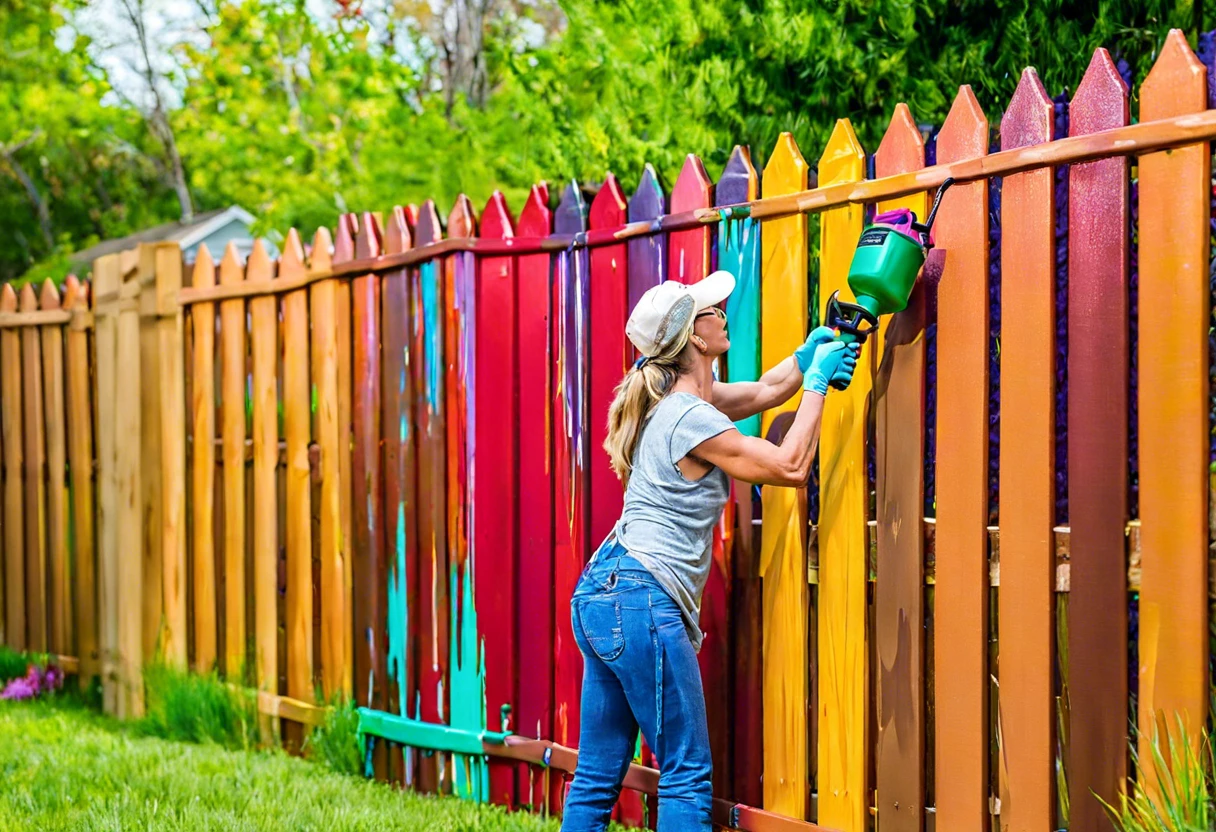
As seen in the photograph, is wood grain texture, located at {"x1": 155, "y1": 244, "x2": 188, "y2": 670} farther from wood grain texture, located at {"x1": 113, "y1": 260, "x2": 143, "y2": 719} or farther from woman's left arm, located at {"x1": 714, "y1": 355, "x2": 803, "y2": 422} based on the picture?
woman's left arm, located at {"x1": 714, "y1": 355, "x2": 803, "y2": 422}

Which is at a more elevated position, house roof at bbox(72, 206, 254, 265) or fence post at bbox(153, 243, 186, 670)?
house roof at bbox(72, 206, 254, 265)

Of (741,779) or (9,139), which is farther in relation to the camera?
(9,139)

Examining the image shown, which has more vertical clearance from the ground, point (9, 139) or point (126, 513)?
point (9, 139)

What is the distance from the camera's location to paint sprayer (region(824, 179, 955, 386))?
3.08m

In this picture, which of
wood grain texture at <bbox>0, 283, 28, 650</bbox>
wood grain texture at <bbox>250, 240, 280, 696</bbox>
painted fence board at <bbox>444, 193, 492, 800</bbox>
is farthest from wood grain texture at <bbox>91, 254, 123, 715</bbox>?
painted fence board at <bbox>444, 193, 492, 800</bbox>

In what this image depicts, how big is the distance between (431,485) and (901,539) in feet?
6.54

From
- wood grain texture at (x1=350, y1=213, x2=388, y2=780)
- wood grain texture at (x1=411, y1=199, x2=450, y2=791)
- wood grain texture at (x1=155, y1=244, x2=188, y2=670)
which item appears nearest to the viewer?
wood grain texture at (x1=411, y1=199, x2=450, y2=791)

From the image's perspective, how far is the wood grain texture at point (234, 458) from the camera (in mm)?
5555

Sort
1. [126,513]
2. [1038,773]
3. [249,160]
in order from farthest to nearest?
1. [249,160]
2. [126,513]
3. [1038,773]

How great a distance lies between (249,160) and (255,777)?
19.8 m

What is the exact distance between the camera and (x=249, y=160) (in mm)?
22906

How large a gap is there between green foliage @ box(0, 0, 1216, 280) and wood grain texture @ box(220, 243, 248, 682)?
212cm

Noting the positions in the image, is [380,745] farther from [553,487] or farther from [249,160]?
[249,160]

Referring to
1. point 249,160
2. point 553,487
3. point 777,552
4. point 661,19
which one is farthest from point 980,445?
point 249,160
